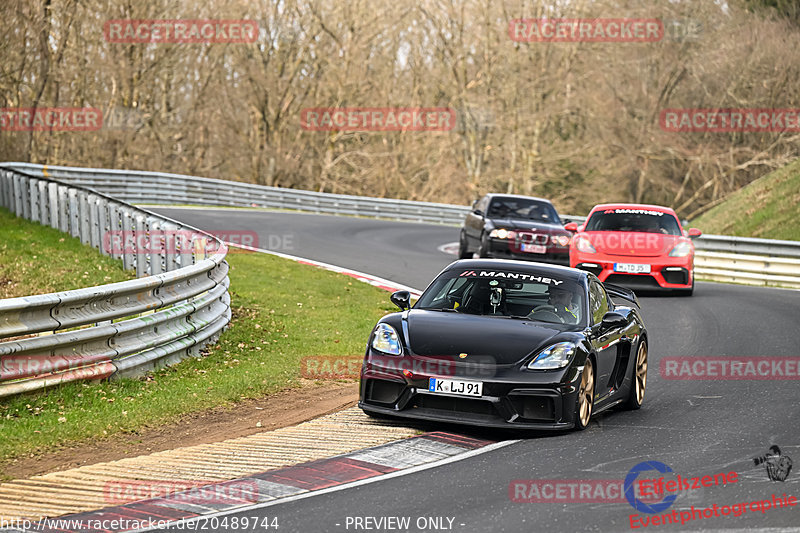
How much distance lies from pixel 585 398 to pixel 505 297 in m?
1.34

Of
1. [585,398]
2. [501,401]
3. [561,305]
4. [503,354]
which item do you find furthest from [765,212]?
[501,401]

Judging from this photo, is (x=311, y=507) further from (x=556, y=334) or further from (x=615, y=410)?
(x=615, y=410)

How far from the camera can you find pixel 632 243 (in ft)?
60.0

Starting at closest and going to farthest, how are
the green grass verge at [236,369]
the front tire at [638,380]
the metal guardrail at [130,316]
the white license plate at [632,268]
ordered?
the green grass verge at [236,369]
the metal guardrail at [130,316]
the front tire at [638,380]
the white license plate at [632,268]

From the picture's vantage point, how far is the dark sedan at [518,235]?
→ 2145cm

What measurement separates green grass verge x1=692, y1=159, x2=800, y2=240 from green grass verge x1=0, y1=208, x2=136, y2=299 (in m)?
19.5

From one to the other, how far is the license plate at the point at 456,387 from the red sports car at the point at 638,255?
10.4 meters

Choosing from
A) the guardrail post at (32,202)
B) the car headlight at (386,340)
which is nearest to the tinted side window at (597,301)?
the car headlight at (386,340)

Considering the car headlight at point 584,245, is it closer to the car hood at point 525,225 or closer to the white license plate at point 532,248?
the white license plate at point 532,248

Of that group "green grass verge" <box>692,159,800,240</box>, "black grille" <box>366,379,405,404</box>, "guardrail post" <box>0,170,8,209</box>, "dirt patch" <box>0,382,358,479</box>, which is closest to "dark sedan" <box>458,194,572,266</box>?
"guardrail post" <box>0,170,8,209</box>

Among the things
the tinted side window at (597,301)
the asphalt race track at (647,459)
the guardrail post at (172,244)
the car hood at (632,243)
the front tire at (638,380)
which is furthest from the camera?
the car hood at (632,243)

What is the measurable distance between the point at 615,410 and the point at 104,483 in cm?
491

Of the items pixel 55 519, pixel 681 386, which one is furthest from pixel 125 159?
pixel 55 519

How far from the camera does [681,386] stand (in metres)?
10.8
